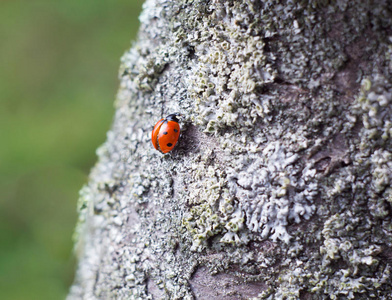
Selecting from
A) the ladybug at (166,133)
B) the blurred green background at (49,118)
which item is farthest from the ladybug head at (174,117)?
the blurred green background at (49,118)

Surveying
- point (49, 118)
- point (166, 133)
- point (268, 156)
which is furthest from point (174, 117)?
point (49, 118)

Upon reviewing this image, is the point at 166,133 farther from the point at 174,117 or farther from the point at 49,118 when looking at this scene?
the point at 49,118

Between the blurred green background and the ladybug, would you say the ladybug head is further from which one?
the blurred green background

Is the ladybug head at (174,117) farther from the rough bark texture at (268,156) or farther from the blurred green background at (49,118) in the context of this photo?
the blurred green background at (49,118)

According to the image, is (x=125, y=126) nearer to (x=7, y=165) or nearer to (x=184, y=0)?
(x=184, y=0)

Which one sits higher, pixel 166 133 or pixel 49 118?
pixel 49 118

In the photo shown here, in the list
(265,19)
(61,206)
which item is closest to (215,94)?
(265,19)
